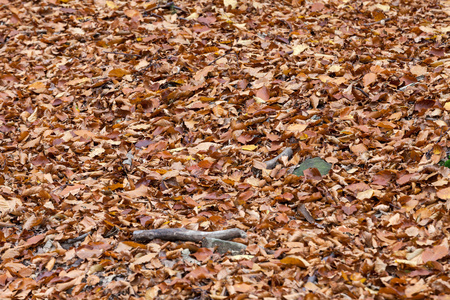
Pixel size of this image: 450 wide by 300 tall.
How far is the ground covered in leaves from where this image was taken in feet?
9.26

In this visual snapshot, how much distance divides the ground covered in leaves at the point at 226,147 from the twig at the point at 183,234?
66mm

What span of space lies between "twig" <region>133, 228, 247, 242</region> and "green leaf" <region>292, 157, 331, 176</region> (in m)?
0.83

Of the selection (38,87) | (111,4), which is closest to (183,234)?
(38,87)

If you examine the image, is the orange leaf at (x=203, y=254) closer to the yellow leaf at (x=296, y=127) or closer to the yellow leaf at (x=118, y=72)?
the yellow leaf at (x=296, y=127)

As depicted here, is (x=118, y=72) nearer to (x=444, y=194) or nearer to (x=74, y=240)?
(x=74, y=240)

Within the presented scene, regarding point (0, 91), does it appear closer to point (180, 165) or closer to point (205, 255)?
point (180, 165)

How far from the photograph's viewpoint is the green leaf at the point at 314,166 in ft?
11.7

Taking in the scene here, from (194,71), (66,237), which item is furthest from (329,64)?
(66,237)

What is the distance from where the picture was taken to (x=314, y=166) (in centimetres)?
361

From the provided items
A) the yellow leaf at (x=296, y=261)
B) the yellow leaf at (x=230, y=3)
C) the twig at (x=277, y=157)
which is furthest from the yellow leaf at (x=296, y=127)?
the yellow leaf at (x=230, y=3)

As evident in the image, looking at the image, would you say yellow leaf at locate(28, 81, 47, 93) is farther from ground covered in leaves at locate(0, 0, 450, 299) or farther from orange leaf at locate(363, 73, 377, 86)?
orange leaf at locate(363, 73, 377, 86)

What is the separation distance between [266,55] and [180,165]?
178cm

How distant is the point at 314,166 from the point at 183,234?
1.20 metres

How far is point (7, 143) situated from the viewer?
14.6 ft
